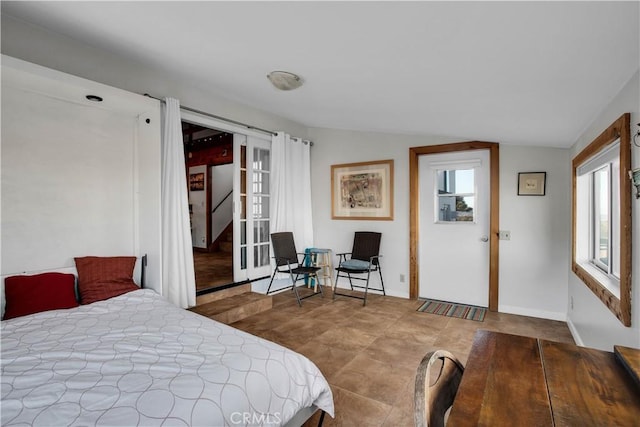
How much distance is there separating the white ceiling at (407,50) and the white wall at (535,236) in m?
0.43

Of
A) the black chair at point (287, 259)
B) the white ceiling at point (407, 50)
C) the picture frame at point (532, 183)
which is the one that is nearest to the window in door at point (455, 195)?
the picture frame at point (532, 183)

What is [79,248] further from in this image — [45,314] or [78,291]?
[45,314]

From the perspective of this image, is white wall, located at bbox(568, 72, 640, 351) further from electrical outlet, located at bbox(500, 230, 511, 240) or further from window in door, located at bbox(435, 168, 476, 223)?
window in door, located at bbox(435, 168, 476, 223)

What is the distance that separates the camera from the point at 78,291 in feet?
8.41

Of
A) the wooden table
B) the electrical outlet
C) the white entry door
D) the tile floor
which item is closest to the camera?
the wooden table

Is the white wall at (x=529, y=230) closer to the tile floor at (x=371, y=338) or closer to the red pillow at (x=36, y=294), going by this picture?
the tile floor at (x=371, y=338)

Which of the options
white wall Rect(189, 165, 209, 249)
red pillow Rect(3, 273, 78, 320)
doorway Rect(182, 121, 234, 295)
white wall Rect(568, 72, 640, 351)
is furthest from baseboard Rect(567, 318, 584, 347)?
white wall Rect(189, 165, 209, 249)

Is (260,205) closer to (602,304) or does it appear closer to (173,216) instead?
(173,216)

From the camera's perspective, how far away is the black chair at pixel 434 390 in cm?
78

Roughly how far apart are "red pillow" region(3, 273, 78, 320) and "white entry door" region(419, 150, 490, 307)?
12.8ft

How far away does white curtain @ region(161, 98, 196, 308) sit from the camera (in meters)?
3.13

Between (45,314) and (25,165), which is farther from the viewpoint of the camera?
(25,165)

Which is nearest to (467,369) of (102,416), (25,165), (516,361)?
(516,361)

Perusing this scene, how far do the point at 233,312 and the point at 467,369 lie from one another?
2.88 m
